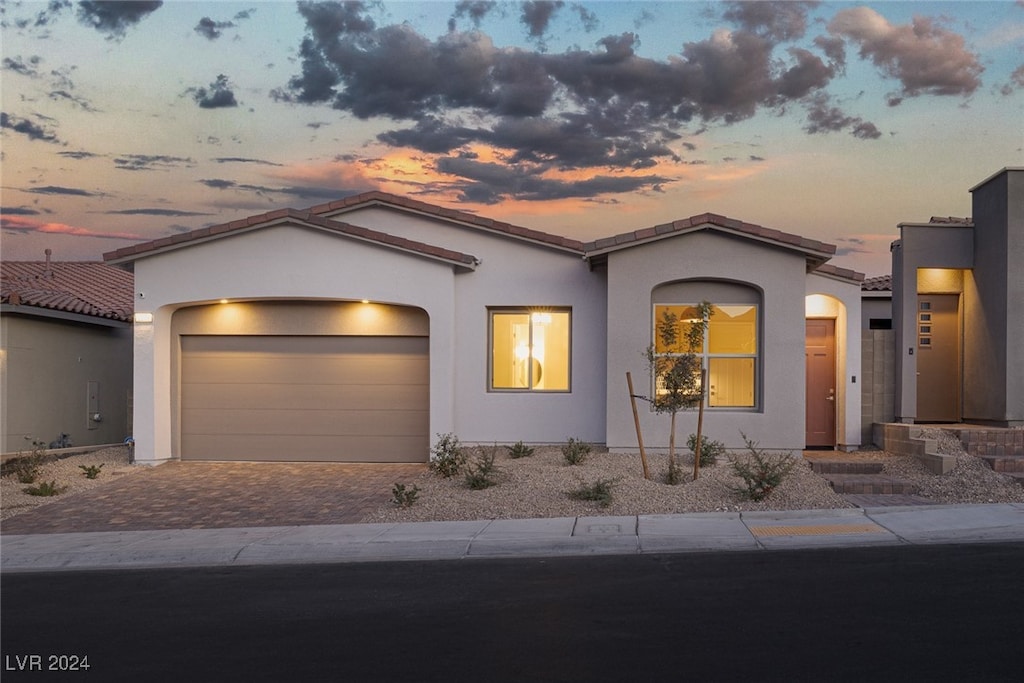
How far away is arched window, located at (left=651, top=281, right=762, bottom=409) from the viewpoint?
53.6 ft

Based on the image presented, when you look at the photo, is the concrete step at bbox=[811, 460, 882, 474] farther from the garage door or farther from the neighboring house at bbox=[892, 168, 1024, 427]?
the garage door

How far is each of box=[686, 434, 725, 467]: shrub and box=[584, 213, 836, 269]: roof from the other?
132 inches

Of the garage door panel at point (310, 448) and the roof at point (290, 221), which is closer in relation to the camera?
the roof at point (290, 221)

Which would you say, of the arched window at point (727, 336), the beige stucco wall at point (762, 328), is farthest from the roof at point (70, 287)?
the arched window at point (727, 336)

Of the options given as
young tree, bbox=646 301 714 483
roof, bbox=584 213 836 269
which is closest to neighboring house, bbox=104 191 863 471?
roof, bbox=584 213 836 269

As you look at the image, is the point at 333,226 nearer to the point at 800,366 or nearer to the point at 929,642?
the point at 800,366

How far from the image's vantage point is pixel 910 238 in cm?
1747

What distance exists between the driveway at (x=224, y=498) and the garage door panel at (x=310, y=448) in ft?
0.76

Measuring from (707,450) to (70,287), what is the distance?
676 inches

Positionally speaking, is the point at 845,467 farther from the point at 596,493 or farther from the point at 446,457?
the point at 446,457

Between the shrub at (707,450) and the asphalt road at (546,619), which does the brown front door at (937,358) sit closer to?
the shrub at (707,450)

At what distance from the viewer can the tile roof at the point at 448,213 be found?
17.4 meters

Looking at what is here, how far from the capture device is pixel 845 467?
1495 centimetres

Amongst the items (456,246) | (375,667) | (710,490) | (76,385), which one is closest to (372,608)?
(375,667)
